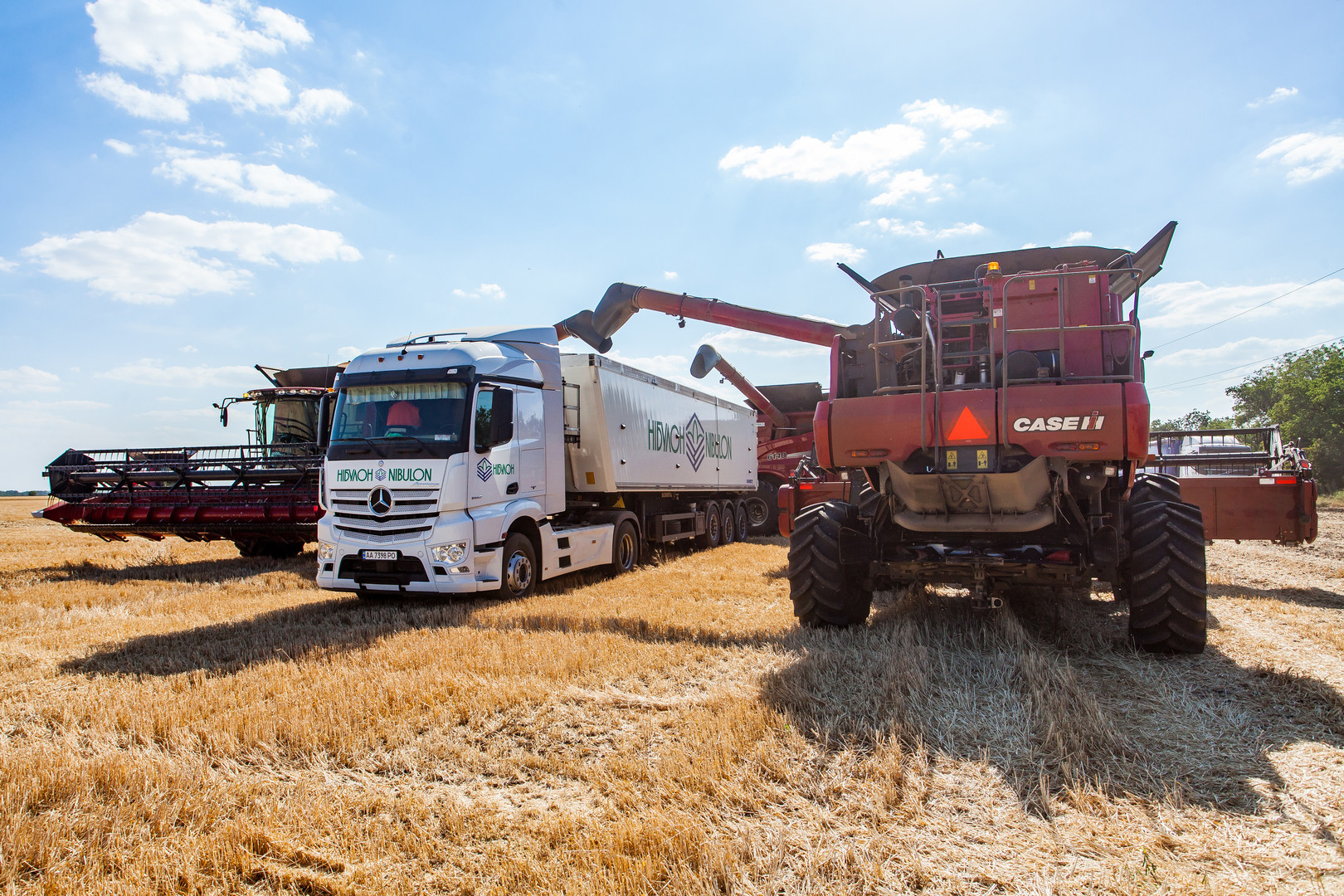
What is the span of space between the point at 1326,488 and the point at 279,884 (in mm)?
51356

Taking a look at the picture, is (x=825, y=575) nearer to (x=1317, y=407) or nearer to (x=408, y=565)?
(x=408, y=565)

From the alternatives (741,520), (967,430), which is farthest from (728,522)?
(967,430)

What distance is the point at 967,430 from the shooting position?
230 inches

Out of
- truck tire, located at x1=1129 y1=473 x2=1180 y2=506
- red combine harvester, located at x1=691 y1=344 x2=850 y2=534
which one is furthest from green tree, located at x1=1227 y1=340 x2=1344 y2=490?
truck tire, located at x1=1129 y1=473 x2=1180 y2=506

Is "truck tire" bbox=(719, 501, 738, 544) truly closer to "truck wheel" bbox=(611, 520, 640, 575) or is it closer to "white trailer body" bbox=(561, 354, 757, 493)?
"white trailer body" bbox=(561, 354, 757, 493)

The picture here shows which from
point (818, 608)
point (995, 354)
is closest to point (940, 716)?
point (818, 608)

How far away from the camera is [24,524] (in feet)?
82.2

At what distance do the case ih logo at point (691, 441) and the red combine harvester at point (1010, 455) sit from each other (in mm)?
6528

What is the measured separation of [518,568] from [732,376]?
899 cm

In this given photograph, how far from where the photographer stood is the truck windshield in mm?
8703

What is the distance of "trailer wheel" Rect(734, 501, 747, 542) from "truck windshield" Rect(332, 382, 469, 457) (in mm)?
9935

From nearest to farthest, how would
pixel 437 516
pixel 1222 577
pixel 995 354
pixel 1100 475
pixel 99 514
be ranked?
1. pixel 1100 475
2. pixel 995 354
3. pixel 437 516
4. pixel 1222 577
5. pixel 99 514

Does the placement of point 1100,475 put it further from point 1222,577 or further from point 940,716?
point 1222,577

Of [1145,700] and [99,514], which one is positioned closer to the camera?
[1145,700]
